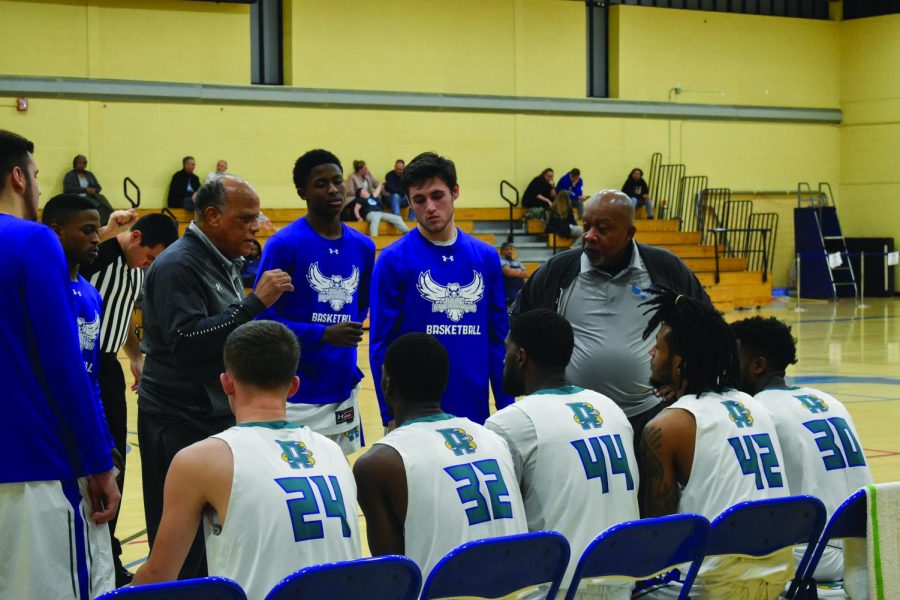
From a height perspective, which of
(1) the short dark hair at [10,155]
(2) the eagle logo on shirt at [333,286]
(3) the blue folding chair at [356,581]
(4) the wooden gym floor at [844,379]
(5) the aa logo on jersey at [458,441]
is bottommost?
(4) the wooden gym floor at [844,379]

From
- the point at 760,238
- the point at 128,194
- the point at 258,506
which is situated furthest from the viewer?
the point at 760,238

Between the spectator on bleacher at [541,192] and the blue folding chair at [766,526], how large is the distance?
18502 mm

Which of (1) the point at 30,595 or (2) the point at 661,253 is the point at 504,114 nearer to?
(2) the point at 661,253

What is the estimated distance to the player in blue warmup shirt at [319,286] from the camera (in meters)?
4.70

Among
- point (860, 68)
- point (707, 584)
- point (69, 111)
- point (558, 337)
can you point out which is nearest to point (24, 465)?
point (558, 337)

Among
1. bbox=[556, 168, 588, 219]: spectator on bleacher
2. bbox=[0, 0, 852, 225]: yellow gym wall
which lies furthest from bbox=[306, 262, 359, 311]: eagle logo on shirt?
bbox=[556, 168, 588, 219]: spectator on bleacher

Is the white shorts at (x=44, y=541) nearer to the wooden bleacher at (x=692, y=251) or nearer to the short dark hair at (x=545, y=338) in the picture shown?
the short dark hair at (x=545, y=338)

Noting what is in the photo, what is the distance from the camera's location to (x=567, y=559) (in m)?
3.09

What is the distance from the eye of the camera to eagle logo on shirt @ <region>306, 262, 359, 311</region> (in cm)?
473

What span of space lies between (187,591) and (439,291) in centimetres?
225

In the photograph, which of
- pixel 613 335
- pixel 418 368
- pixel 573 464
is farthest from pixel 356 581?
pixel 613 335

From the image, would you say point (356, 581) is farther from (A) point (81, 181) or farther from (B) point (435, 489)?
(A) point (81, 181)

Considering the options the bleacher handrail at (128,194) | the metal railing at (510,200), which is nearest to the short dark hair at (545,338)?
the bleacher handrail at (128,194)

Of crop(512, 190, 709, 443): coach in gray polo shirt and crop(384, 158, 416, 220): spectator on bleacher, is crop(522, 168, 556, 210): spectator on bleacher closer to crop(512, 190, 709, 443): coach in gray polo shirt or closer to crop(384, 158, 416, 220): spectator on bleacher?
crop(384, 158, 416, 220): spectator on bleacher
